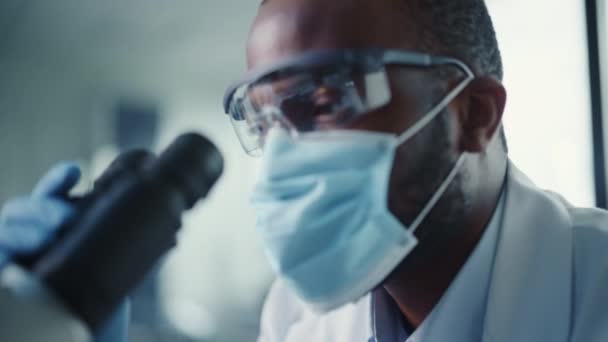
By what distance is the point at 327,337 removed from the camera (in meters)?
0.98

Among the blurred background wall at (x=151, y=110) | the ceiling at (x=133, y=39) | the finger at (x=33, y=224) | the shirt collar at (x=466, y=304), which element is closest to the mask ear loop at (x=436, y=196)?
the shirt collar at (x=466, y=304)

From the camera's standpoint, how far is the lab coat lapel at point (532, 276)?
2.38 ft

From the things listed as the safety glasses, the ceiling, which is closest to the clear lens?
the safety glasses

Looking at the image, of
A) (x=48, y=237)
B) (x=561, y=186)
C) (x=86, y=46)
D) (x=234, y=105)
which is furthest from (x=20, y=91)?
(x=561, y=186)

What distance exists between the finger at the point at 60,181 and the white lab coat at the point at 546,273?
60 centimetres

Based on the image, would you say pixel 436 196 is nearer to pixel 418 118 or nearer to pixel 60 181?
pixel 418 118

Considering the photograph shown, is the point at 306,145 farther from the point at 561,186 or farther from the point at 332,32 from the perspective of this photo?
the point at 561,186

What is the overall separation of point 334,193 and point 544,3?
99cm

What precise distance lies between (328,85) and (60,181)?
0.37m

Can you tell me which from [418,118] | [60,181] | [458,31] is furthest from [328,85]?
[60,181]

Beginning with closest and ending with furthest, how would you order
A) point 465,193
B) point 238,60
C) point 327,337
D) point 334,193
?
point 334,193
point 465,193
point 327,337
point 238,60

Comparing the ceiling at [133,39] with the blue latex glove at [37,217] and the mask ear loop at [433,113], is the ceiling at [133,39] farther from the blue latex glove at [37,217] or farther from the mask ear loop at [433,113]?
the blue latex glove at [37,217]

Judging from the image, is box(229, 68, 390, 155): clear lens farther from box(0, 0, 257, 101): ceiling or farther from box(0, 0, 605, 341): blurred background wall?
box(0, 0, 257, 101): ceiling

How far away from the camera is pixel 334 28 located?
0.74m
